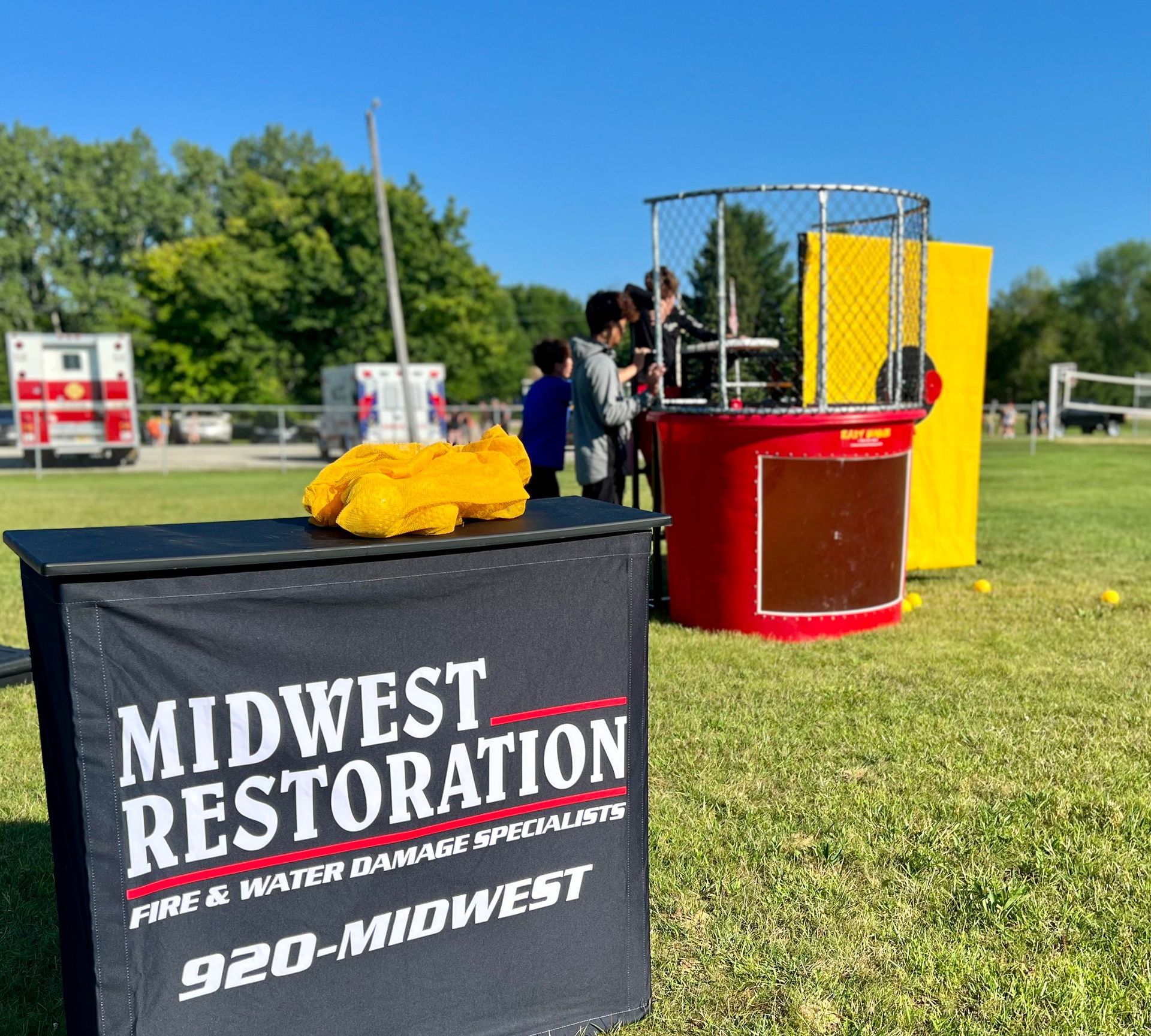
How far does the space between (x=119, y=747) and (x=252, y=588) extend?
375 millimetres

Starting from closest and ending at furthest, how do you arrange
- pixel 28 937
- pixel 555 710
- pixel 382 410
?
pixel 555 710, pixel 28 937, pixel 382 410

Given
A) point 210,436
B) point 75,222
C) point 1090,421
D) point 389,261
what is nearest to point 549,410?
point 389,261

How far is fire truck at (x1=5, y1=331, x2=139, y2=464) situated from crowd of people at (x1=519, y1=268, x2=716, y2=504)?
866 inches

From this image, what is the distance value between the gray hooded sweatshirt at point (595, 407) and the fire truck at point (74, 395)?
22.3 meters

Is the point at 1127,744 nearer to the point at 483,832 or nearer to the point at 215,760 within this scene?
the point at 483,832

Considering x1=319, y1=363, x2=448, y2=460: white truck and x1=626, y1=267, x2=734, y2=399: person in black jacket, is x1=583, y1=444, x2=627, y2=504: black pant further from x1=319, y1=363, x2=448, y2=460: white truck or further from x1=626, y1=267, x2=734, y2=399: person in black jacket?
x1=319, y1=363, x2=448, y2=460: white truck

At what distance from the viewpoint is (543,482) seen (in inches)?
272

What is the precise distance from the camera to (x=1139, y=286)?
3270 inches

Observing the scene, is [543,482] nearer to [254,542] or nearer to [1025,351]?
[254,542]

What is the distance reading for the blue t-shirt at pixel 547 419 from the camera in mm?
6637

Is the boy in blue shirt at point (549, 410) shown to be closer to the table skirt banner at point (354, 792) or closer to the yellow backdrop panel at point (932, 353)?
the yellow backdrop panel at point (932, 353)

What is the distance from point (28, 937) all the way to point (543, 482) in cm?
455

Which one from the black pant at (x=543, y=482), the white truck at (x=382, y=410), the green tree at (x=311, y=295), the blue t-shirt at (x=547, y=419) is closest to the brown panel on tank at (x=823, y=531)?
the blue t-shirt at (x=547, y=419)

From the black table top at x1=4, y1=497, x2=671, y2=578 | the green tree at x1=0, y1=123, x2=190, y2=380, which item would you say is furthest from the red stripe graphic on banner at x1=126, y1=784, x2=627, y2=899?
the green tree at x1=0, y1=123, x2=190, y2=380
